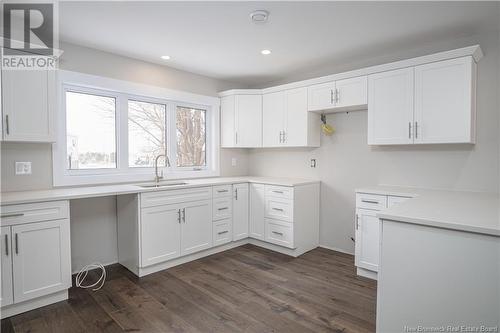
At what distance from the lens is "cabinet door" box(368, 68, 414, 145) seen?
2.90m

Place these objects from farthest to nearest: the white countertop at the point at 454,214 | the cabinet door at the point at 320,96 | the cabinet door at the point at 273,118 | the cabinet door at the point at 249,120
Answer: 1. the cabinet door at the point at 249,120
2. the cabinet door at the point at 273,118
3. the cabinet door at the point at 320,96
4. the white countertop at the point at 454,214

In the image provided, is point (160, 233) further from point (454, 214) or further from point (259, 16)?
point (454, 214)

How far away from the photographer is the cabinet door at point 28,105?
2.38 metres

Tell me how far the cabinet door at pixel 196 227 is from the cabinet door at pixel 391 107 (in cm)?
209

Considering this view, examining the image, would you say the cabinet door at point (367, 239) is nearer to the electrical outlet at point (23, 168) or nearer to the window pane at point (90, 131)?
the window pane at point (90, 131)

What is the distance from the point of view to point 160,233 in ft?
10.2

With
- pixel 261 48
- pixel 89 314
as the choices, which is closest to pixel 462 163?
pixel 261 48

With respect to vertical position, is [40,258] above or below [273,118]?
below

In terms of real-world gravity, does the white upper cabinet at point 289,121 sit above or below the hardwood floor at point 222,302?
above

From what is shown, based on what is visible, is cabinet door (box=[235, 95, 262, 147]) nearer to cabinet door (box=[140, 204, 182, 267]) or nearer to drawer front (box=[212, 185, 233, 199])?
drawer front (box=[212, 185, 233, 199])

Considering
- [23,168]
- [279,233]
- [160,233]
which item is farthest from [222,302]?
[23,168]

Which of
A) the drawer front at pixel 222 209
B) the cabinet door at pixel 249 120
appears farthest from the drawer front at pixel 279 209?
the cabinet door at pixel 249 120

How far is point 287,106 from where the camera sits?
3.93 meters

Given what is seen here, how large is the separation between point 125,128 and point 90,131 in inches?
15.0
